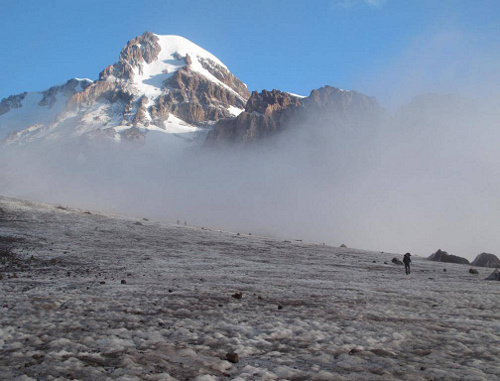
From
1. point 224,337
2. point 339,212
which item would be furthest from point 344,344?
point 339,212

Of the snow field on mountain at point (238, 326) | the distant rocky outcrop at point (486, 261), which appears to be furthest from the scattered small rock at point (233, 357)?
the distant rocky outcrop at point (486, 261)

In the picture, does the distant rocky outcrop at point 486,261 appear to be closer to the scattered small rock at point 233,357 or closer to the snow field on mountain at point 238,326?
the snow field on mountain at point 238,326

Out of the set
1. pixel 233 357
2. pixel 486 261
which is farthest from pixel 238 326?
pixel 486 261

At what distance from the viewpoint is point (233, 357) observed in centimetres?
941

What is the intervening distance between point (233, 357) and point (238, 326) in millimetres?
2975

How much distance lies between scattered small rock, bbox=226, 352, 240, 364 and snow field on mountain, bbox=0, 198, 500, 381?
Answer: 150 millimetres

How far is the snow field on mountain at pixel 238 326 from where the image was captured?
8.97 meters

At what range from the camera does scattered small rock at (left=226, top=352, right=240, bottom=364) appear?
9391mm

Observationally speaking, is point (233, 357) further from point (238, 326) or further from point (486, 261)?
point (486, 261)

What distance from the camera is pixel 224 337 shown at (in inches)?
440

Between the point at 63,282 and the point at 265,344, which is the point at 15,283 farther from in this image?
the point at 265,344

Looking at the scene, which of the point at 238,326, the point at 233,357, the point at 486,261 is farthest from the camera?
the point at 486,261

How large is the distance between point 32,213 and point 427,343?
178ft

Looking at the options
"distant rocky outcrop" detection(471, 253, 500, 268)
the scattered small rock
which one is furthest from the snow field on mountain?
"distant rocky outcrop" detection(471, 253, 500, 268)
